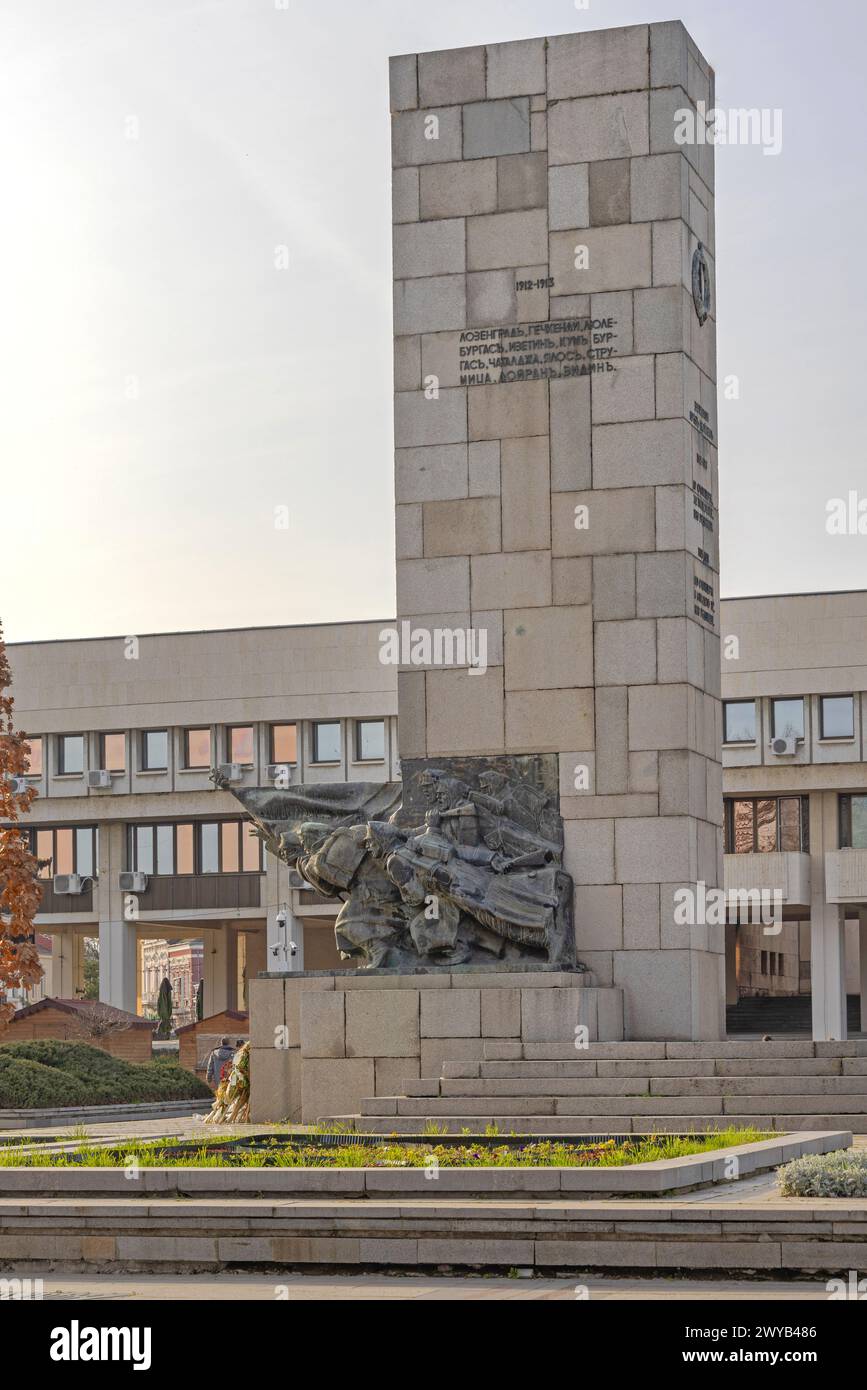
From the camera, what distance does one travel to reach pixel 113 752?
59969mm

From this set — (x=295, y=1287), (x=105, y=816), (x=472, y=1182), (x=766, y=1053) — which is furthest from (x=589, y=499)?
(x=105, y=816)

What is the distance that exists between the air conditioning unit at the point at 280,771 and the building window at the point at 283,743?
0.30m

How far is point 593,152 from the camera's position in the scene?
23.7 m

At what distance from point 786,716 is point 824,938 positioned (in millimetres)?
5708

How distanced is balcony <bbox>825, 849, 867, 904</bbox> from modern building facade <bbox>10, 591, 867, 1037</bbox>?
50 millimetres

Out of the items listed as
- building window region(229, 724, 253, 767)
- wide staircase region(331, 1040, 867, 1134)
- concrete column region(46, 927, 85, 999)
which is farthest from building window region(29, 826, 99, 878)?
wide staircase region(331, 1040, 867, 1134)

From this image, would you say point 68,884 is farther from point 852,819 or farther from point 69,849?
point 852,819

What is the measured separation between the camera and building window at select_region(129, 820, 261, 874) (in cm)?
6041

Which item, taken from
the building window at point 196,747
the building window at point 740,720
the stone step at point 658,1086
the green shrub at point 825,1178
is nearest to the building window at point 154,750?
the building window at point 196,747

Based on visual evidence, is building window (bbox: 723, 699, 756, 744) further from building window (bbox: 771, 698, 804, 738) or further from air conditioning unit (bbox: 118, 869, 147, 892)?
air conditioning unit (bbox: 118, 869, 147, 892)

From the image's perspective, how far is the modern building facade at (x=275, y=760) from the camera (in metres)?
52.8

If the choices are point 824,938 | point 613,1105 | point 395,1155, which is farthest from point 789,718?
point 395,1155
